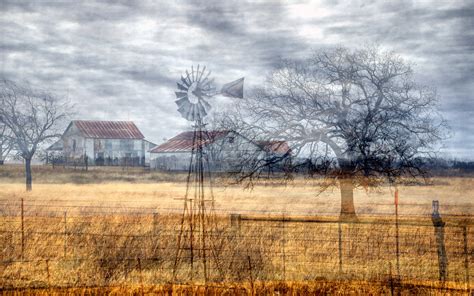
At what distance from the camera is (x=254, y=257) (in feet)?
34.9

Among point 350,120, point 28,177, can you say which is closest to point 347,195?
point 350,120

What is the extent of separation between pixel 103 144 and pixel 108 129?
0.63 metres

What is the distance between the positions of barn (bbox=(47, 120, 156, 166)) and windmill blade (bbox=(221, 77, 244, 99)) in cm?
1118

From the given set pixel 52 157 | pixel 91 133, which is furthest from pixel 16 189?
pixel 91 133

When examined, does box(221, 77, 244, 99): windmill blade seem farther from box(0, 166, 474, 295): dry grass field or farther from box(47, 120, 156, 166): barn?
box(47, 120, 156, 166): barn

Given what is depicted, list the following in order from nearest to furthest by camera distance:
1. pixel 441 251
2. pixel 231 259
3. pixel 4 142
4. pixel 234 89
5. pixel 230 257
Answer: pixel 441 251 < pixel 231 259 < pixel 230 257 < pixel 234 89 < pixel 4 142

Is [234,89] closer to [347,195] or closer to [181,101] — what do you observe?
[181,101]

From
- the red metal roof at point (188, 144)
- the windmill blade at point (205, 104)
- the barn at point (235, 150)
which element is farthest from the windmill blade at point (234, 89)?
the barn at point (235, 150)

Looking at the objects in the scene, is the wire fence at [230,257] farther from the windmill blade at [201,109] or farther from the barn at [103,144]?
the barn at [103,144]

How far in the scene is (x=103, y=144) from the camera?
2302 centimetres

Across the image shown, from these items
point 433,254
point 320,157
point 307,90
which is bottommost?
point 433,254

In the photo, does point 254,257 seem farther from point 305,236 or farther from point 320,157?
point 320,157

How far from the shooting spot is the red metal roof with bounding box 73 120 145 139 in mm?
22656

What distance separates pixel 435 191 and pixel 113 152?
12.6 m
